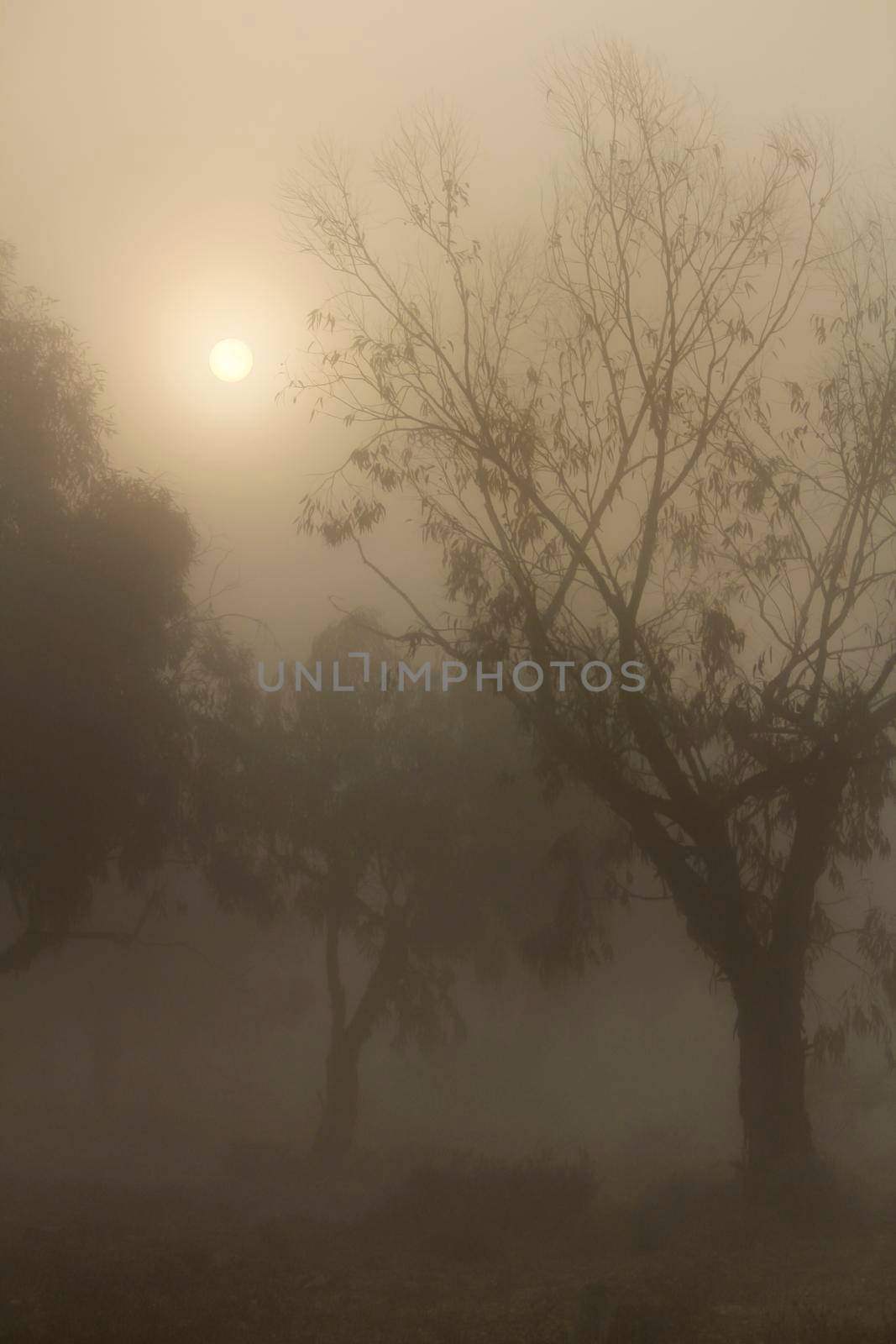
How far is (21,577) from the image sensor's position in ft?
24.8

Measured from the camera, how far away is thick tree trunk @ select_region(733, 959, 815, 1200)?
6598 millimetres

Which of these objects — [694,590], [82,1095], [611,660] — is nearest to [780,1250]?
[611,660]

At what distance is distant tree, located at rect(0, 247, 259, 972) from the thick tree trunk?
12.7ft

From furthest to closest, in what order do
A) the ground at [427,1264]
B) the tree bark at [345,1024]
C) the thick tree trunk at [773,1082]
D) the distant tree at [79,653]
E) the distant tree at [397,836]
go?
the distant tree at [397,836]
the tree bark at [345,1024]
the distant tree at [79,653]
the thick tree trunk at [773,1082]
the ground at [427,1264]

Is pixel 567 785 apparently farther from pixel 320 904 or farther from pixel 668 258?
pixel 668 258

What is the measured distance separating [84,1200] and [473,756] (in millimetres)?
3706

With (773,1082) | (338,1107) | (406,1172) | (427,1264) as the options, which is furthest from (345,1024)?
(773,1082)

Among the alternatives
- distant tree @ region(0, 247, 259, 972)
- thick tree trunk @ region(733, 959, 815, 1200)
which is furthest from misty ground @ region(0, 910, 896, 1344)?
distant tree @ region(0, 247, 259, 972)

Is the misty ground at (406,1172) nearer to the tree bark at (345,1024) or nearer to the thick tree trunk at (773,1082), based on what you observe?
the tree bark at (345,1024)

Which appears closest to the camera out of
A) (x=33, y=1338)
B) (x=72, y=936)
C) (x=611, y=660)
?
(x=33, y=1338)

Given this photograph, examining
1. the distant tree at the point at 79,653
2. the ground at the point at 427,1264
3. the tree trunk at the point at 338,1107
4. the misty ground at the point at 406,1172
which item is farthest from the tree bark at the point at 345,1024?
the distant tree at the point at 79,653

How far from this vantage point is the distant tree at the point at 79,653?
7516mm

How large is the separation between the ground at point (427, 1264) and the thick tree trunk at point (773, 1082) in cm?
22

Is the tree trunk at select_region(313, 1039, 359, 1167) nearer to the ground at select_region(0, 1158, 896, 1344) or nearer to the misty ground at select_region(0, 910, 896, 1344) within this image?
the misty ground at select_region(0, 910, 896, 1344)
